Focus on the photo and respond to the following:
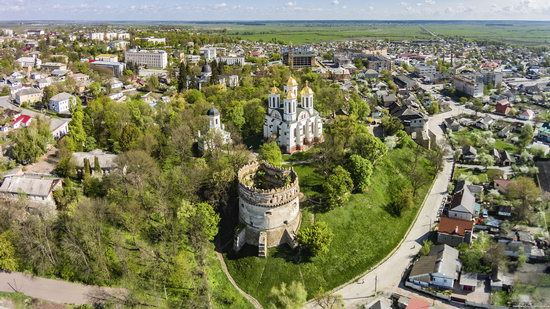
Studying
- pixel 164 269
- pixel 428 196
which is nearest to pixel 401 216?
pixel 428 196

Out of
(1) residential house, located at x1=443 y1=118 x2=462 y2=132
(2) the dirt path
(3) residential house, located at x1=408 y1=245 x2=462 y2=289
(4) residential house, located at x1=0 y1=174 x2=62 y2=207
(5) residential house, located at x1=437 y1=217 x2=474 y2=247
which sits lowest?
(2) the dirt path

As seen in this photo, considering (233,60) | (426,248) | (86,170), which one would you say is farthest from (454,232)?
(233,60)

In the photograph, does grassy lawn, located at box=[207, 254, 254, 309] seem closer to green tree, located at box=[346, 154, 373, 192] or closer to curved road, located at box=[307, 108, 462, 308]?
curved road, located at box=[307, 108, 462, 308]

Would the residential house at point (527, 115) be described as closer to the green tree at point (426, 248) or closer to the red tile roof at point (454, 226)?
the red tile roof at point (454, 226)

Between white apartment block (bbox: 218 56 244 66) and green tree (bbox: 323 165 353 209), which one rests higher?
white apartment block (bbox: 218 56 244 66)

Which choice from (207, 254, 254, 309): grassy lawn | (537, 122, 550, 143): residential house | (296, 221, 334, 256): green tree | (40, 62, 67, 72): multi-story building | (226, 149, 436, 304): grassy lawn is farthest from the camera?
(40, 62, 67, 72): multi-story building

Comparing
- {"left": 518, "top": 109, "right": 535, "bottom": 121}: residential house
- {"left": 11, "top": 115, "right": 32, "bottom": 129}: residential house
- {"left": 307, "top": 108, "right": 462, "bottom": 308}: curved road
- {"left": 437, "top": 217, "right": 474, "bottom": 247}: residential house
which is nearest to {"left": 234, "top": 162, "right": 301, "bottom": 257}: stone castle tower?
{"left": 307, "top": 108, "right": 462, "bottom": 308}: curved road
